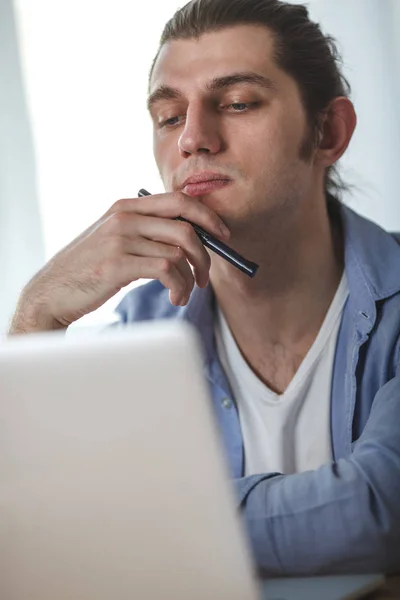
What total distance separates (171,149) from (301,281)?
44cm

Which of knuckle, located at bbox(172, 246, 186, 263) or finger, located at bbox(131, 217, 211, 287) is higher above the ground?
finger, located at bbox(131, 217, 211, 287)

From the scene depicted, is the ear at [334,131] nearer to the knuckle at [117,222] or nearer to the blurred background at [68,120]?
the knuckle at [117,222]

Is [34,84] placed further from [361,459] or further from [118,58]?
[361,459]

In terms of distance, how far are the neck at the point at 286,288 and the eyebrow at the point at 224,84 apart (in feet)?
1.03

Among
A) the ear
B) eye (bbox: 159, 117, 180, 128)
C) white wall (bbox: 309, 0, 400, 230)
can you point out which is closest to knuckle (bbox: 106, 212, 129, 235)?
eye (bbox: 159, 117, 180, 128)

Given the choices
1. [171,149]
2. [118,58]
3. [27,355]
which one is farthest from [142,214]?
[118,58]

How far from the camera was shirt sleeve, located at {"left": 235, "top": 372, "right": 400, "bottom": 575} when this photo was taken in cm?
105

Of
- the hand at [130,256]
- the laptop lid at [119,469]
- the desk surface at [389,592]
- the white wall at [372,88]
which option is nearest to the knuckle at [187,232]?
the hand at [130,256]

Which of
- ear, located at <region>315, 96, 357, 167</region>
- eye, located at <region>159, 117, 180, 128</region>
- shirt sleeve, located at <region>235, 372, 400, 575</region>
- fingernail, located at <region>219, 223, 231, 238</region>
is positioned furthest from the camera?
ear, located at <region>315, 96, 357, 167</region>

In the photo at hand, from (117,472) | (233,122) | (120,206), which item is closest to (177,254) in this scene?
(120,206)

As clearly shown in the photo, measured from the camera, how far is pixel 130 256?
1473 mm

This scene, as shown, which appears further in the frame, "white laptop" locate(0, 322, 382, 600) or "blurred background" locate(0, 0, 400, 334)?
"blurred background" locate(0, 0, 400, 334)

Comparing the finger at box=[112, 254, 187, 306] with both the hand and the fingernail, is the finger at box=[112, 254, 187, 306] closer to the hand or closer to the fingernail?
the hand

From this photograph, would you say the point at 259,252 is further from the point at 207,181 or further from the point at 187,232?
the point at 187,232
